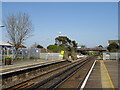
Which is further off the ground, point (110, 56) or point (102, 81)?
point (110, 56)

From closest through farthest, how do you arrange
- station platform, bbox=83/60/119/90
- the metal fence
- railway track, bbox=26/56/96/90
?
1. station platform, bbox=83/60/119/90
2. railway track, bbox=26/56/96/90
3. the metal fence

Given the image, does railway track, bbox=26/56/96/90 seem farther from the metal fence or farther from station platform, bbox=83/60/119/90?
the metal fence

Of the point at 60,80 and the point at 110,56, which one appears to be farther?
the point at 110,56

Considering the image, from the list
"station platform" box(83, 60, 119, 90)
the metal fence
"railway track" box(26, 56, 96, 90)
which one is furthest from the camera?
the metal fence

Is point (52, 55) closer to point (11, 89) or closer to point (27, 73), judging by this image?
point (27, 73)

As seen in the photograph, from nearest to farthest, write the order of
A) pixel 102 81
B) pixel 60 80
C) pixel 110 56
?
pixel 102 81, pixel 60 80, pixel 110 56

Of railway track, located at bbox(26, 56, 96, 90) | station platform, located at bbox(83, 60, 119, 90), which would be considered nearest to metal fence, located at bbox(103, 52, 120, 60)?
station platform, located at bbox(83, 60, 119, 90)

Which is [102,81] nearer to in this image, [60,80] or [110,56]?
[60,80]

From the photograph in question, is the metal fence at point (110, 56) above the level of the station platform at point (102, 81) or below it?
above

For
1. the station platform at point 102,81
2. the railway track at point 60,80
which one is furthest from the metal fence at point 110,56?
the railway track at point 60,80

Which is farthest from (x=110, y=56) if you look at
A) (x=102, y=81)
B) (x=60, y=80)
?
(x=60, y=80)

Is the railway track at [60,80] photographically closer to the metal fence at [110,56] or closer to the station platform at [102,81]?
the station platform at [102,81]

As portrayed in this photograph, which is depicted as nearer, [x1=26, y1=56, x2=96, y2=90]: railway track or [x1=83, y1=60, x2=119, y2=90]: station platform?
[x1=83, y1=60, x2=119, y2=90]: station platform

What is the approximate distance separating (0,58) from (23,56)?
8.17 meters
